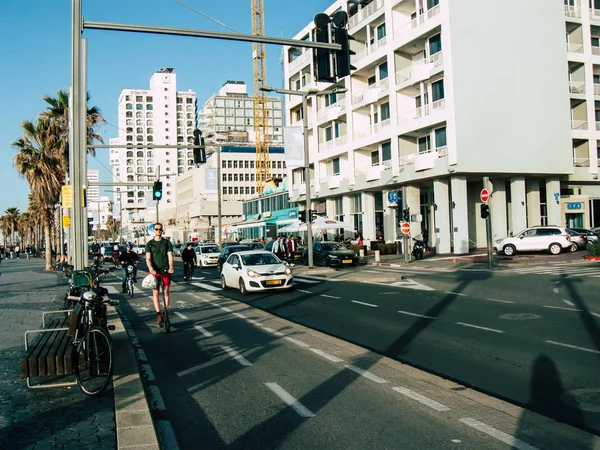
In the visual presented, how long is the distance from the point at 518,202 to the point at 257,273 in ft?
91.0

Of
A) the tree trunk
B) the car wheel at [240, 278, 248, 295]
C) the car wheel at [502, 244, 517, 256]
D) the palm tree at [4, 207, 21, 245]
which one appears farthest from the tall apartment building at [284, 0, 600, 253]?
the palm tree at [4, 207, 21, 245]

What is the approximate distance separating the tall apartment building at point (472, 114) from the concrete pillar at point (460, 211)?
2.6 inches

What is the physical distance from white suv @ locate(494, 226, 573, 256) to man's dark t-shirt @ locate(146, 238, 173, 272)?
27914 millimetres

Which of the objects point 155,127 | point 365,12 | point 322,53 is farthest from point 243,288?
point 155,127

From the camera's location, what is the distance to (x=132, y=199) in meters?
158

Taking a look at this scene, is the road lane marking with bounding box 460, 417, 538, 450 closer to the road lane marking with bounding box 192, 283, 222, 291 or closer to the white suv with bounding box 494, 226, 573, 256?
the road lane marking with bounding box 192, 283, 222, 291

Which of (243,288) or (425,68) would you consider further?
(425,68)

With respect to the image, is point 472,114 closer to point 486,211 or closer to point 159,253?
point 486,211

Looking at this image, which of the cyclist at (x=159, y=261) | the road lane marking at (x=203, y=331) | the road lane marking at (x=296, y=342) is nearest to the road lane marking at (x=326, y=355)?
the road lane marking at (x=296, y=342)

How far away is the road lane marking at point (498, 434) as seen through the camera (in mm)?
4930

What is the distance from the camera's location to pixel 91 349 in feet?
22.8

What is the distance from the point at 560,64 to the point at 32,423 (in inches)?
1706

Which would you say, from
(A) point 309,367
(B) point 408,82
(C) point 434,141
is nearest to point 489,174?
(C) point 434,141

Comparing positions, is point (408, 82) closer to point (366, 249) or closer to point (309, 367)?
point (366, 249)
